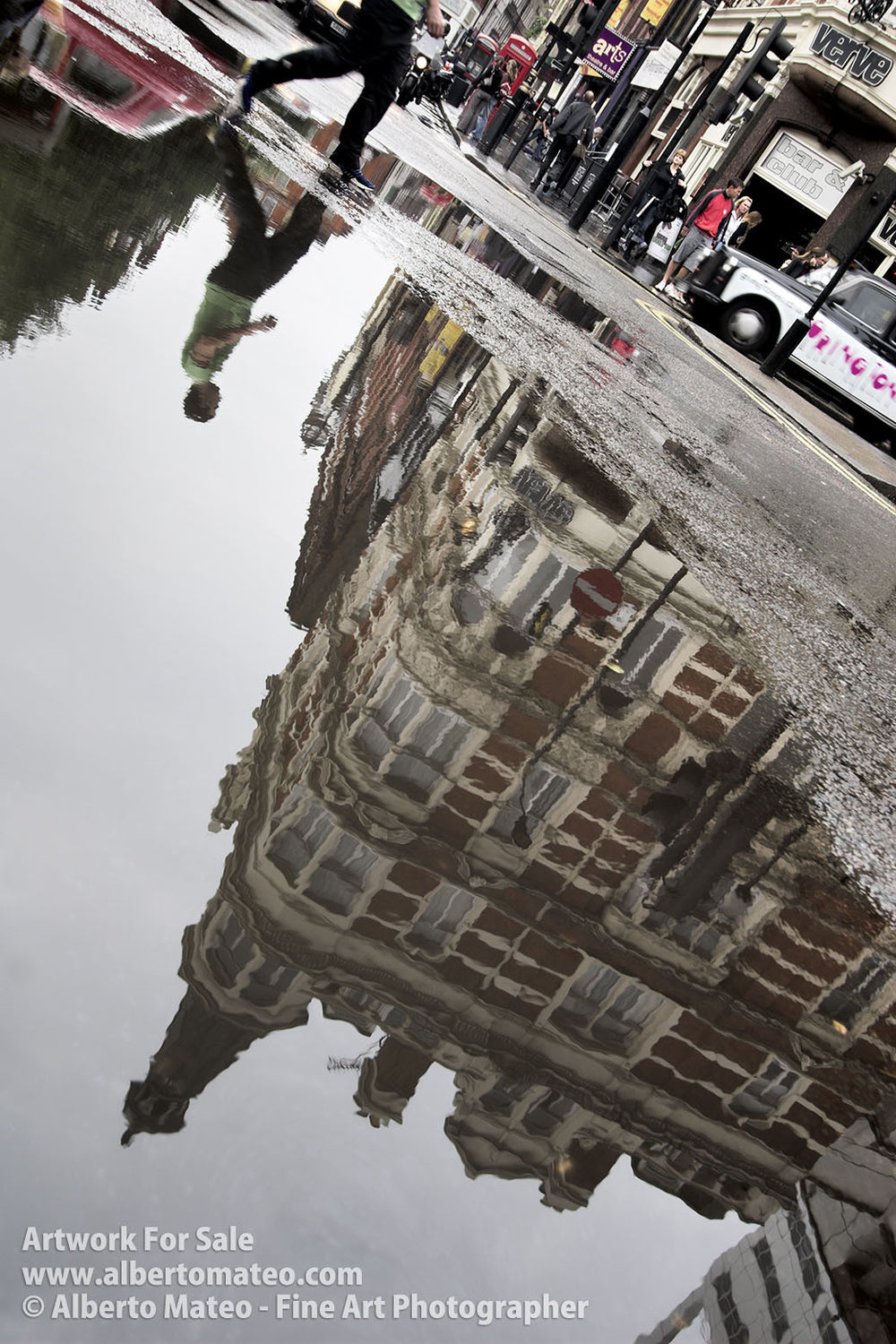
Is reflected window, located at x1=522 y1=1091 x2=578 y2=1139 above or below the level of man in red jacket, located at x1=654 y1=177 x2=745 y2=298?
below

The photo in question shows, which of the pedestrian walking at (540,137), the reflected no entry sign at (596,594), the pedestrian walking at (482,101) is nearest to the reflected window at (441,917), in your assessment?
the reflected no entry sign at (596,594)

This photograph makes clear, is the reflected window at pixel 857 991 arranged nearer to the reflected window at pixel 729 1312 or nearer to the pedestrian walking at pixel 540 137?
the reflected window at pixel 729 1312

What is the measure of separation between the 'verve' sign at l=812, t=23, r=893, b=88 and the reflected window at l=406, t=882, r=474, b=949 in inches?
1320

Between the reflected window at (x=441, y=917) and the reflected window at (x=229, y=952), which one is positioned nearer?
the reflected window at (x=229, y=952)

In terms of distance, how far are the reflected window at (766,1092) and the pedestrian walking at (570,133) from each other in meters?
21.8

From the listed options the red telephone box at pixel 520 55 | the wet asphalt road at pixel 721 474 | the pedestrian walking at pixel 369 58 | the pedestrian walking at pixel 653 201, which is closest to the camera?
the wet asphalt road at pixel 721 474

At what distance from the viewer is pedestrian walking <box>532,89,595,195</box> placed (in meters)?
20.3

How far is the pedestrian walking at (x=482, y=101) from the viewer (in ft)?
96.9

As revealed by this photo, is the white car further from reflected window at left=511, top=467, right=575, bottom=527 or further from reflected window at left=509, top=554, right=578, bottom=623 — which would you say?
reflected window at left=509, top=554, right=578, bottom=623

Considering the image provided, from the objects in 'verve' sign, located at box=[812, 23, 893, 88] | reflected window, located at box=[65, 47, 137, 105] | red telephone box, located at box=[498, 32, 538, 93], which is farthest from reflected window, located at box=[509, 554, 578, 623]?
red telephone box, located at box=[498, 32, 538, 93]

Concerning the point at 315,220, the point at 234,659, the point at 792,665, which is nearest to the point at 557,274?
the point at 315,220

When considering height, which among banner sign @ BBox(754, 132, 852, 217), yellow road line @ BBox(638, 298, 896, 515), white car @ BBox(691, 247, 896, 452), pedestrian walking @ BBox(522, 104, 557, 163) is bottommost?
yellow road line @ BBox(638, 298, 896, 515)

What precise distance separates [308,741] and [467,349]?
318cm

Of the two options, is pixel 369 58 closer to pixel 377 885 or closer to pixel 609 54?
pixel 377 885
